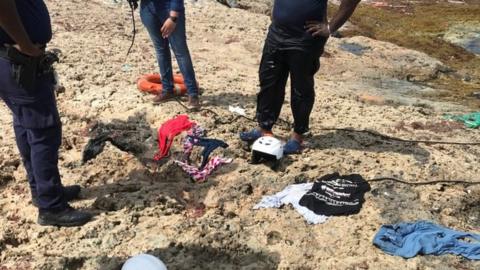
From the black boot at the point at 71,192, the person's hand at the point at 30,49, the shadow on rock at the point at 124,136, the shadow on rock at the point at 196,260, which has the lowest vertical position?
the shadow on rock at the point at 124,136

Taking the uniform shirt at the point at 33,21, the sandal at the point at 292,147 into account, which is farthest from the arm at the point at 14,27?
the sandal at the point at 292,147

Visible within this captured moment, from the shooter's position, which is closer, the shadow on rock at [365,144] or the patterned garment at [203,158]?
the patterned garment at [203,158]

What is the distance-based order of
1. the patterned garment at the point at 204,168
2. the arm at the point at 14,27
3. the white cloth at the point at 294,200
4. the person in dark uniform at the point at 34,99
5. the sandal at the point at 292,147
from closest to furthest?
the arm at the point at 14,27 < the person in dark uniform at the point at 34,99 < the white cloth at the point at 294,200 < the patterned garment at the point at 204,168 < the sandal at the point at 292,147

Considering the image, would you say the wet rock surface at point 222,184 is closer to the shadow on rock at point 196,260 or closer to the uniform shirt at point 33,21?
the shadow on rock at point 196,260

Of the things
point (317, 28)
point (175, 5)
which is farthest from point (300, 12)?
point (175, 5)

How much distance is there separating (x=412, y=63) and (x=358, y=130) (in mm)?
5541

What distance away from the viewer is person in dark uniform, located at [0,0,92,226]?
121 inches

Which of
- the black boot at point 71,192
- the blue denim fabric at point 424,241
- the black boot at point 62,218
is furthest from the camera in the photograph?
the black boot at point 71,192

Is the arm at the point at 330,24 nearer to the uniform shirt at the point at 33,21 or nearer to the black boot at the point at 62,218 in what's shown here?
the uniform shirt at the point at 33,21

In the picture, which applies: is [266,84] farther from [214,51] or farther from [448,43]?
[448,43]

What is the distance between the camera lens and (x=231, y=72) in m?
7.78

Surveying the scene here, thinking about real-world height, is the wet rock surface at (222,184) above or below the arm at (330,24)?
below

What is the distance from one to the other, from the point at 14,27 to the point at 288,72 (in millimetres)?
2548

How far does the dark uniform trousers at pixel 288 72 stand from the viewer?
4398mm
